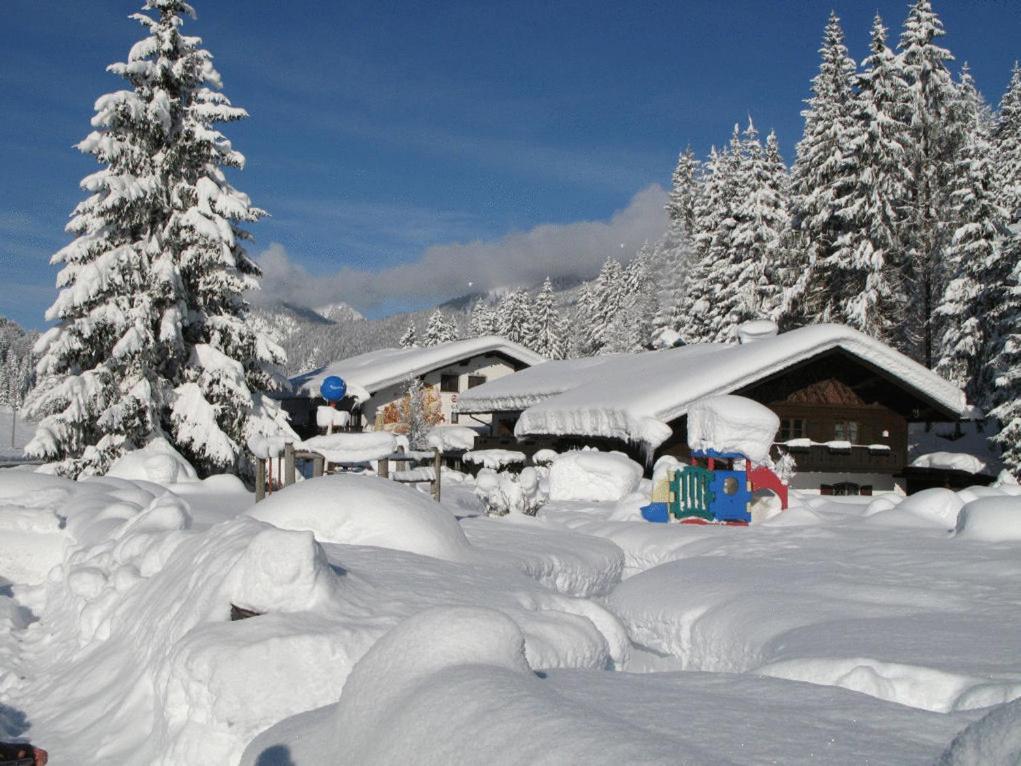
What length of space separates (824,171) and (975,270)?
764 centimetres

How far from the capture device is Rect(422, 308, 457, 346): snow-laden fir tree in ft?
220

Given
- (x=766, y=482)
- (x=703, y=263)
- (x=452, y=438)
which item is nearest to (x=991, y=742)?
(x=766, y=482)

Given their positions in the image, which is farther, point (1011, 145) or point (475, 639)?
point (1011, 145)

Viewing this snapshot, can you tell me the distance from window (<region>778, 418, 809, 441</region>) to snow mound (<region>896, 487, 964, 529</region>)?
1274 centimetres

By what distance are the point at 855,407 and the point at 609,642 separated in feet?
82.5

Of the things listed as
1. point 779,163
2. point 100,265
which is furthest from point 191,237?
point 779,163

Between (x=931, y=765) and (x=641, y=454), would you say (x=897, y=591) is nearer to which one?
(x=931, y=765)

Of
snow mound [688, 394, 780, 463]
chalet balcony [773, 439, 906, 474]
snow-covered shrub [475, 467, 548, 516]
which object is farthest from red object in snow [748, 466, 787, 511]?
chalet balcony [773, 439, 906, 474]

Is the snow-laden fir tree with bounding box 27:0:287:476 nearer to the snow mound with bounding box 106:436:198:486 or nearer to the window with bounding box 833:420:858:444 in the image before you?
the snow mound with bounding box 106:436:198:486

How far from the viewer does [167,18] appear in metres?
22.0

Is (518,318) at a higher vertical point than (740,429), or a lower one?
higher

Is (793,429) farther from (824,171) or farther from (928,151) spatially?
(928,151)

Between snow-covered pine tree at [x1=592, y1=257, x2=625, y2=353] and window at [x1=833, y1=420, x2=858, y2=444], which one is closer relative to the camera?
window at [x1=833, y1=420, x2=858, y2=444]

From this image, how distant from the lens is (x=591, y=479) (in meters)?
21.3
